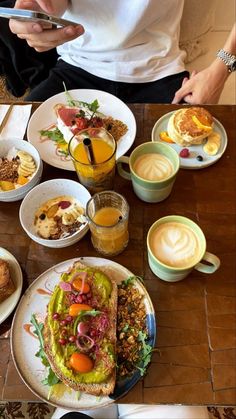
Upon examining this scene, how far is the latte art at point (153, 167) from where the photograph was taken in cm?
109

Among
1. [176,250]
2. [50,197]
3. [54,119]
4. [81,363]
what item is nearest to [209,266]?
[176,250]

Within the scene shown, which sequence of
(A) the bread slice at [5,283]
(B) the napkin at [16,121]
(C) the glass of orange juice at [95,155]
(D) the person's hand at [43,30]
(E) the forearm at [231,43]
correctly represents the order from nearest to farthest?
(A) the bread slice at [5,283], (C) the glass of orange juice at [95,155], (D) the person's hand at [43,30], (B) the napkin at [16,121], (E) the forearm at [231,43]

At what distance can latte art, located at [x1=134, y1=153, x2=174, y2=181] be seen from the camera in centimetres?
109

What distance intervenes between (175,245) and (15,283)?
1.37 ft

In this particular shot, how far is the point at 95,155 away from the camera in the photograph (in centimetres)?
109

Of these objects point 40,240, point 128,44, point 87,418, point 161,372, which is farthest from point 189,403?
point 128,44

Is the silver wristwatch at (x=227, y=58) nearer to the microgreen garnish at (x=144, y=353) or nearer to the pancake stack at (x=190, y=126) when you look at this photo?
the pancake stack at (x=190, y=126)

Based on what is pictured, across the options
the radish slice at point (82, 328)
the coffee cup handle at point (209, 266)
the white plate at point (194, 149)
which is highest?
the white plate at point (194, 149)

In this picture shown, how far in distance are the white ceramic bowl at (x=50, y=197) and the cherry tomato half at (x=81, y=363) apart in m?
0.30

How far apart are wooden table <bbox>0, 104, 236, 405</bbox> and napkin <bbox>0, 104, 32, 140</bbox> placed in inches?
6.7

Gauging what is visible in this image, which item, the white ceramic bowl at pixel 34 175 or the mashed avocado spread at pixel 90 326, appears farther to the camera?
the white ceramic bowl at pixel 34 175

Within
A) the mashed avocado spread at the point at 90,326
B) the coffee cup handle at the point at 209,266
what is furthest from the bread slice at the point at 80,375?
the coffee cup handle at the point at 209,266

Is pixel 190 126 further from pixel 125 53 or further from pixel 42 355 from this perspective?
pixel 42 355

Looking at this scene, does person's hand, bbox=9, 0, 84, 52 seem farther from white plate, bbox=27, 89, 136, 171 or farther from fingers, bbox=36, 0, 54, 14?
white plate, bbox=27, 89, 136, 171
